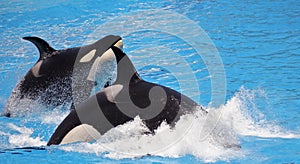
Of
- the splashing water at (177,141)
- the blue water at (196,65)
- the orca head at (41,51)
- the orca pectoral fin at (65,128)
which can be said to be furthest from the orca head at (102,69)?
the splashing water at (177,141)

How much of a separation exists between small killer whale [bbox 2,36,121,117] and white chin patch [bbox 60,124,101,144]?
2.23m

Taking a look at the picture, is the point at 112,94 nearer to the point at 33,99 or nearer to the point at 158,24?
the point at 33,99

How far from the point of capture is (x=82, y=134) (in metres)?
5.72

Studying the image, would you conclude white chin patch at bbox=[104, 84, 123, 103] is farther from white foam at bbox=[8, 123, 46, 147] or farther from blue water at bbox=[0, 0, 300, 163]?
white foam at bbox=[8, 123, 46, 147]

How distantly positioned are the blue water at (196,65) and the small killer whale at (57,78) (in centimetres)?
25

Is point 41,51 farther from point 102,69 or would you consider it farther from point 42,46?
point 102,69

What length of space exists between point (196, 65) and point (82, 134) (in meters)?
4.90

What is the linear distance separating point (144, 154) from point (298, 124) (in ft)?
7.66

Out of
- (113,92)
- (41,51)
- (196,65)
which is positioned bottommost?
(196,65)

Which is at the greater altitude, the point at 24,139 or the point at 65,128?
the point at 65,128

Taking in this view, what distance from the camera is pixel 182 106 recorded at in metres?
5.50

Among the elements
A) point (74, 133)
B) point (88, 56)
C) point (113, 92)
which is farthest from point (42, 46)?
point (113, 92)

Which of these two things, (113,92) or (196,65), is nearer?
(113,92)

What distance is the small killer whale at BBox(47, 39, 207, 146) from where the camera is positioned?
5465mm
